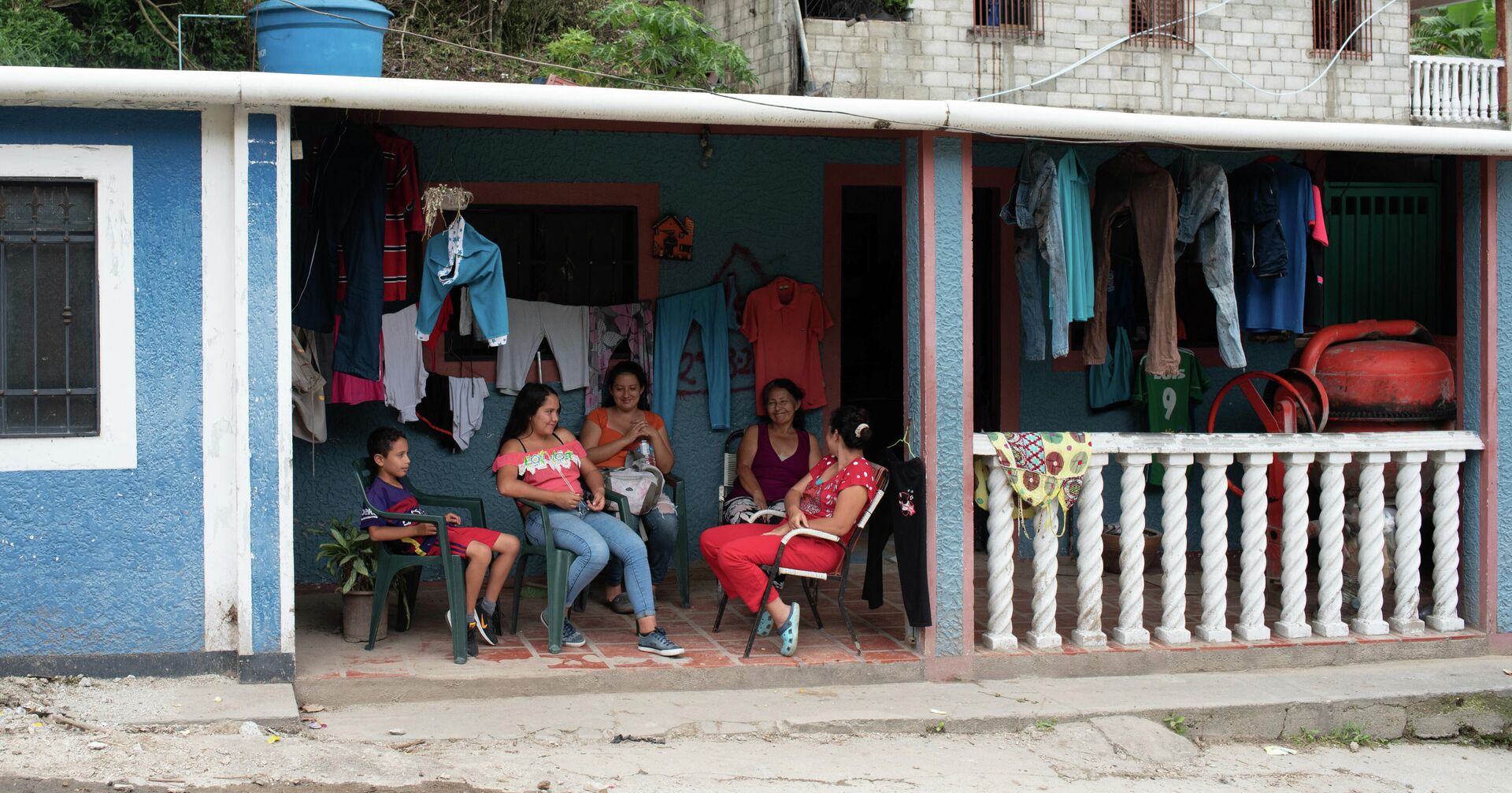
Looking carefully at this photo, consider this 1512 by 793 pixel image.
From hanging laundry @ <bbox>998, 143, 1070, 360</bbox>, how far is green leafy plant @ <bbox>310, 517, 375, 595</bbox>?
323cm

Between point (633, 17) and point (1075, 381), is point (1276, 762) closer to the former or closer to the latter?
point (1075, 381)

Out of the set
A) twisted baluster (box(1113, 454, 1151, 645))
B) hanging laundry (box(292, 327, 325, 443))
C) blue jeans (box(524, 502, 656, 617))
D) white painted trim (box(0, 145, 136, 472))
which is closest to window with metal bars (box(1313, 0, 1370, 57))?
twisted baluster (box(1113, 454, 1151, 645))

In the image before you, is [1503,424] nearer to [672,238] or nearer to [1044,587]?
[1044,587]

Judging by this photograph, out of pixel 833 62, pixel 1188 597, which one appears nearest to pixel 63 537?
pixel 1188 597

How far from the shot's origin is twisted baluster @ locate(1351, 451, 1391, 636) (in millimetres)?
6723

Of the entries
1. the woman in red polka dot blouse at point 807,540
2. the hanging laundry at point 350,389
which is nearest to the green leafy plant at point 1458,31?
the woman in red polka dot blouse at point 807,540

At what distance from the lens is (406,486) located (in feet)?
21.4

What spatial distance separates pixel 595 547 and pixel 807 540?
3.10ft

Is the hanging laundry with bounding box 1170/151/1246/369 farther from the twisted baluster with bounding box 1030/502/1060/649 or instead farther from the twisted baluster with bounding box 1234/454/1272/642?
the twisted baluster with bounding box 1030/502/1060/649

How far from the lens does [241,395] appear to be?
Answer: 5.45 metres

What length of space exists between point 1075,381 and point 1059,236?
2.74 metres

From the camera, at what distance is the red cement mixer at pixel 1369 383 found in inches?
290

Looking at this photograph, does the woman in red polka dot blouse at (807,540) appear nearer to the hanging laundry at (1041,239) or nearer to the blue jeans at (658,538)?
the blue jeans at (658,538)

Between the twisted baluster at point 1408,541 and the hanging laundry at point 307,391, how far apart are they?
207 inches
